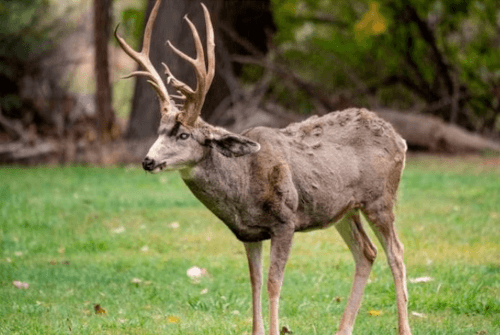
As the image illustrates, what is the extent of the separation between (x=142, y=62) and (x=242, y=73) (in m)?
14.8

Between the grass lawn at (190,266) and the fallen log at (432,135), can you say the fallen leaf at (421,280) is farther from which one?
the fallen log at (432,135)

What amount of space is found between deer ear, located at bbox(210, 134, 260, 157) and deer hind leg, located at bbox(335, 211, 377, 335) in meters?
1.32

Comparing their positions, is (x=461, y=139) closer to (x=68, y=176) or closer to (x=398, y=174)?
(x=68, y=176)

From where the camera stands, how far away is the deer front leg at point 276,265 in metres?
5.87

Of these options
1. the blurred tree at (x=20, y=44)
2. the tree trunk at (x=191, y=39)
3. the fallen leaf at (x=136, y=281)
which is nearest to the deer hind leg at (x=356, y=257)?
the fallen leaf at (x=136, y=281)

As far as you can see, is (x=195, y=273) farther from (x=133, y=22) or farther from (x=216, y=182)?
(x=133, y=22)

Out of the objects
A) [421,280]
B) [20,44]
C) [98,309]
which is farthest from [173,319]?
[20,44]

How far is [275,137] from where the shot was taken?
6203 millimetres

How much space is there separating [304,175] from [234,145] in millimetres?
627

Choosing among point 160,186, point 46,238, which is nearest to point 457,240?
point 46,238

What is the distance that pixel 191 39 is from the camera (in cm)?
1752

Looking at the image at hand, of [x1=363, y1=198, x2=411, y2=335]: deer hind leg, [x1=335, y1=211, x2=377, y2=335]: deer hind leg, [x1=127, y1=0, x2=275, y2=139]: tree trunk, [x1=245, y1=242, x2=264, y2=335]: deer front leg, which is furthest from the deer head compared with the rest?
[x1=127, y1=0, x2=275, y2=139]: tree trunk

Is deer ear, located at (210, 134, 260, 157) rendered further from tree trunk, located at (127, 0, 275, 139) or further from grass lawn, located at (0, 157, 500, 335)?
tree trunk, located at (127, 0, 275, 139)

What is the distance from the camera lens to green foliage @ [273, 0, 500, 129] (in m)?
20.9
